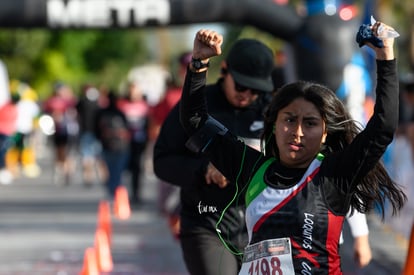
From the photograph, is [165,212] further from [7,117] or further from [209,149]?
[209,149]

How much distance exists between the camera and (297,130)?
4.41m

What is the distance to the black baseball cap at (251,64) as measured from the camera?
5.93 m

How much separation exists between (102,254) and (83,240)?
7.27 feet

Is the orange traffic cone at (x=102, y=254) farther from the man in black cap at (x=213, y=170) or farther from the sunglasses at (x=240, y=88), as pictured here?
the sunglasses at (x=240, y=88)

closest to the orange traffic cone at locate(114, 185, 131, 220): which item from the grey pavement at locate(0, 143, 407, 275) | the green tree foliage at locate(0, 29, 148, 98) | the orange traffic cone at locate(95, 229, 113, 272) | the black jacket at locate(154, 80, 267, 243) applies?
the grey pavement at locate(0, 143, 407, 275)

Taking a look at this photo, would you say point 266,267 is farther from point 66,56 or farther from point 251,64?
point 66,56

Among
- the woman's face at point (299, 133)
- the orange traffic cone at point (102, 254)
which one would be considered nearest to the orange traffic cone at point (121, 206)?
the orange traffic cone at point (102, 254)

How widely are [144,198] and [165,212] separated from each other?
4067 mm

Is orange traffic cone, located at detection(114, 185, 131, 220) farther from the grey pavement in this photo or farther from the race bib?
the race bib

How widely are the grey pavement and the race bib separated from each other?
630cm

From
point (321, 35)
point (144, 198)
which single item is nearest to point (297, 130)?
point (321, 35)

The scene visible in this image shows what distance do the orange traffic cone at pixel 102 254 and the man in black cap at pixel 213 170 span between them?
4889 millimetres

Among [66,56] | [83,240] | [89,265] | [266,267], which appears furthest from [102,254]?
[66,56]

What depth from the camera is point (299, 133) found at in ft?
14.5
